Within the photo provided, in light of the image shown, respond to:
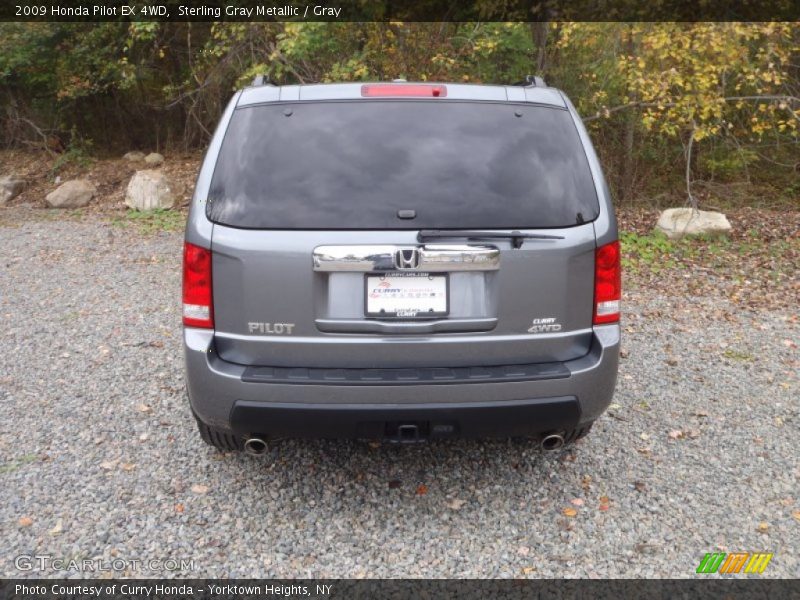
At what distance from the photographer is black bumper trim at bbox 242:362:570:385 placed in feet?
9.06

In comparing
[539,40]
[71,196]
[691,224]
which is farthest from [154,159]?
[691,224]

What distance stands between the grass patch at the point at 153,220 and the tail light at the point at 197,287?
28.2 ft

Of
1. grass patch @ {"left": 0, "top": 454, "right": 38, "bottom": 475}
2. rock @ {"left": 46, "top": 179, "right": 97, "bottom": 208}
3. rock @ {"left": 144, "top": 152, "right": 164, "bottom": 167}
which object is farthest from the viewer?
rock @ {"left": 144, "top": 152, "right": 164, "bottom": 167}

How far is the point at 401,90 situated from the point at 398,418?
1439mm

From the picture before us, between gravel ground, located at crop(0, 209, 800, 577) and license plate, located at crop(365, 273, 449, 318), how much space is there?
1.04 meters

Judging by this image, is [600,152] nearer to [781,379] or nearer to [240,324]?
[781,379]

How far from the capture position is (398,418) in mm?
2785

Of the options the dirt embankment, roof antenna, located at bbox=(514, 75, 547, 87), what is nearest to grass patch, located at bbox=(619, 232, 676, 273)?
roof antenna, located at bbox=(514, 75, 547, 87)

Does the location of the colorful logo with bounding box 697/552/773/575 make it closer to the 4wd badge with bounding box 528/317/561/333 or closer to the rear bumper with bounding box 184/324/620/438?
the rear bumper with bounding box 184/324/620/438

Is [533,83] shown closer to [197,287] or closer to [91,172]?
[197,287]

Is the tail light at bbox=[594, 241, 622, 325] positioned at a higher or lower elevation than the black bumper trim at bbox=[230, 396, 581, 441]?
higher

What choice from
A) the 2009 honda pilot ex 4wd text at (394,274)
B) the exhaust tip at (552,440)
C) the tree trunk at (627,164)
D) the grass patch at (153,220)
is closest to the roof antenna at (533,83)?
the 2009 honda pilot ex 4wd text at (394,274)

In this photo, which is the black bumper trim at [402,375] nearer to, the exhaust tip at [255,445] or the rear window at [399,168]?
the exhaust tip at [255,445]

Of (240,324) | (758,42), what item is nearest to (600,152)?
(758,42)
